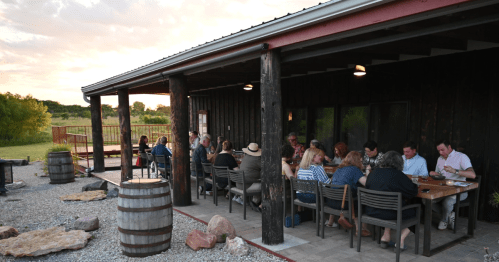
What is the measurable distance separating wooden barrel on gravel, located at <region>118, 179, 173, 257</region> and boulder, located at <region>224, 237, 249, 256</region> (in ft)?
2.54

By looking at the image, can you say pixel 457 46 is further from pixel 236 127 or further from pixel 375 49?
pixel 236 127

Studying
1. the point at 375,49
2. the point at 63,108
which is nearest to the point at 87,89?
the point at 375,49

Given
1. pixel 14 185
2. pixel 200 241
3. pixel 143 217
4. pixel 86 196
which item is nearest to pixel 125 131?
pixel 86 196

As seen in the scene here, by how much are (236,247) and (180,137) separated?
2.59 metres

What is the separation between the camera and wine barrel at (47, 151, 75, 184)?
8141mm

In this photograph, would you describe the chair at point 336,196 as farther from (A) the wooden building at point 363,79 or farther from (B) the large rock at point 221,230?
(B) the large rock at point 221,230

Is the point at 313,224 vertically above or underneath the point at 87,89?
underneath

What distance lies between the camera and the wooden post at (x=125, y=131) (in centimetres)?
759

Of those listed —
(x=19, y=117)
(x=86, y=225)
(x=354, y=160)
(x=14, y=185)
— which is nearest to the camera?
(x=354, y=160)

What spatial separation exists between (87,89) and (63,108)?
53.9m

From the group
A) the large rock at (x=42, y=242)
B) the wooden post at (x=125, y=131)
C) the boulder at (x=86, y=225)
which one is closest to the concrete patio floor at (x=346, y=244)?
the boulder at (x=86, y=225)

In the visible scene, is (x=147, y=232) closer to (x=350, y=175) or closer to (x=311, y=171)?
(x=311, y=171)

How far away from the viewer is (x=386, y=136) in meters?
5.89

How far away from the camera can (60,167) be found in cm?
823
